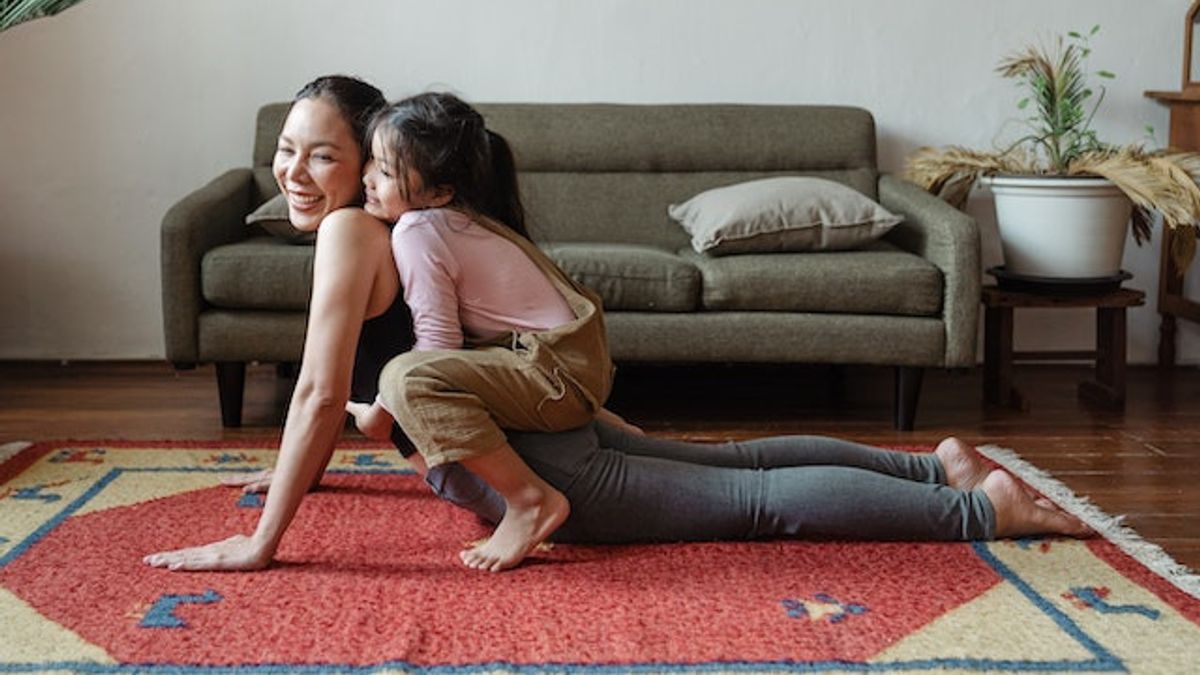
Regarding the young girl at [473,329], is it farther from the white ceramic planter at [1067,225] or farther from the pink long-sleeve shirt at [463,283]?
the white ceramic planter at [1067,225]

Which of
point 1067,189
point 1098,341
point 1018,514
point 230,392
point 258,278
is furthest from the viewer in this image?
point 1098,341

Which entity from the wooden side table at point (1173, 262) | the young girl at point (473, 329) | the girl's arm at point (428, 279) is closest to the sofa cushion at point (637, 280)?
the young girl at point (473, 329)

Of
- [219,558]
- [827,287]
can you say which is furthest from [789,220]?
[219,558]

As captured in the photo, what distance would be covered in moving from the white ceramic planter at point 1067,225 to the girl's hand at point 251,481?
1926mm

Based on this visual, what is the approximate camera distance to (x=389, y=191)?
7.64 ft

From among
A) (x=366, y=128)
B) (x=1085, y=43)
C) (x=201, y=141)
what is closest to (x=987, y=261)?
(x=1085, y=43)

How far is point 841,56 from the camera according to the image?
4.23 meters

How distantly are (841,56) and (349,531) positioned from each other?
2.30m

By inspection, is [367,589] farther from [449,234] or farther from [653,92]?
[653,92]

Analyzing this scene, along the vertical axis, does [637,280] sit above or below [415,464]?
above

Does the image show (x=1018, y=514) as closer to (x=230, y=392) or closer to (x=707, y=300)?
(x=707, y=300)

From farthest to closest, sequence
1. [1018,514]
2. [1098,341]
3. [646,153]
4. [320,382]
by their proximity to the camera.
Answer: [646,153] < [1098,341] < [1018,514] < [320,382]

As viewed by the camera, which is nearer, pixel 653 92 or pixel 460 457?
pixel 460 457

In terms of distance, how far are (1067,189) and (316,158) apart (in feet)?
6.64
